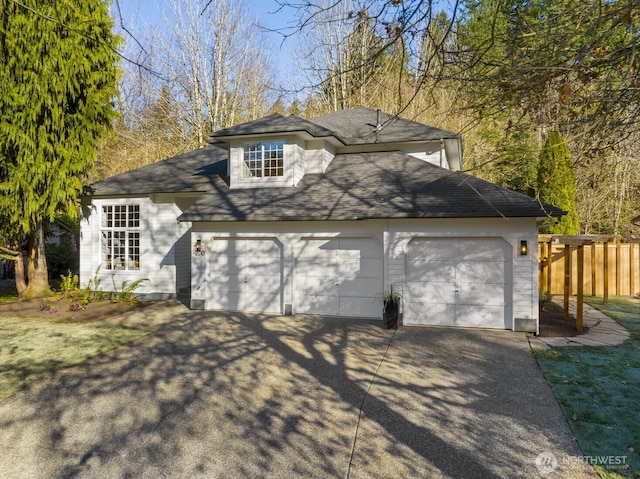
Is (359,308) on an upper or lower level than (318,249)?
lower

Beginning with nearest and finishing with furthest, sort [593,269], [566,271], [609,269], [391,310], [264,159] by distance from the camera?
1. [391,310]
2. [566,271]
3. [264,159]
4. [593,269]
5. [609,269]

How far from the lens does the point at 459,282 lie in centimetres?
1033

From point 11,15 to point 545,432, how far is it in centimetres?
1486

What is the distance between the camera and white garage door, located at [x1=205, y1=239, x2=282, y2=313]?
1201 cm

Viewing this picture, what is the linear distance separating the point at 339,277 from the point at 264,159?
166 inches

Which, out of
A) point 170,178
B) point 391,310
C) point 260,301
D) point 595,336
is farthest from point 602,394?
point 170,178

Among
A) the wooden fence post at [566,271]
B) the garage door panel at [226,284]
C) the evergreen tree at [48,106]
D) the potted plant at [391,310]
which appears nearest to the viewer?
the potted plant at [391,310]

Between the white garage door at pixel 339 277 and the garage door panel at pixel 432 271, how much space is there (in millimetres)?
830

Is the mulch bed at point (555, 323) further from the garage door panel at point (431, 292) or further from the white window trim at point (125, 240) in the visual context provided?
the white window trim at point (125, 240)

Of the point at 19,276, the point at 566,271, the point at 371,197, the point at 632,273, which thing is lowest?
the point at 632,273

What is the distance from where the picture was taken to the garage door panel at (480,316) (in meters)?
10.1

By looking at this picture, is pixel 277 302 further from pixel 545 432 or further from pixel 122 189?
pixel 545 432

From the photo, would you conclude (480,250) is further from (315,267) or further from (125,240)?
(125,240)

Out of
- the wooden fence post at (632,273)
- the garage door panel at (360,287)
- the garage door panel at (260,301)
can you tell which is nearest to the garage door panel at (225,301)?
the garage door panel at (260,301)
